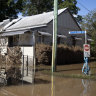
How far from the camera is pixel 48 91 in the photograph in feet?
24.8

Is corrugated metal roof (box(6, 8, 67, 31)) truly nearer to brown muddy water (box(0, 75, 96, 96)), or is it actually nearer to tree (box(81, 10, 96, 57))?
tree (box(81, 10, 96, 57))

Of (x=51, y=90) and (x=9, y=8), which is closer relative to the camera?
(x=51, y=90)

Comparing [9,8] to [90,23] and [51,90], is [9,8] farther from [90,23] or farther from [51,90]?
[51,90]

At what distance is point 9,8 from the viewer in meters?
43.0

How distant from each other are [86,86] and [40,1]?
36295mm

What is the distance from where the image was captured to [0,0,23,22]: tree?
4069 centimetres

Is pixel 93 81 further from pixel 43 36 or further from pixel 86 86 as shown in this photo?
Answer: pixel 43 36


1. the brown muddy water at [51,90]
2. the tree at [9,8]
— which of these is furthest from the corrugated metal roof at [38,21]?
the tree at [9,8]

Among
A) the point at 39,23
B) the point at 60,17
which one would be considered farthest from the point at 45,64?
the point at 60,17

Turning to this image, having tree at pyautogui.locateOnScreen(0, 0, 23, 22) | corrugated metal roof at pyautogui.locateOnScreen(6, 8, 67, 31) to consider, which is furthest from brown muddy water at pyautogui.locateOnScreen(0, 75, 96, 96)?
tree at pyautogui.locateOnScreen(0, 0, 23, 22)

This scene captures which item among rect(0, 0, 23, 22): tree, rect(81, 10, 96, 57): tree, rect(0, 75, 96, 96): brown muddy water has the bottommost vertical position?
rect(0, 75, 96, 96): brown muddy water

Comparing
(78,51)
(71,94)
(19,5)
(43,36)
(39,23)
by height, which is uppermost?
(19,5)

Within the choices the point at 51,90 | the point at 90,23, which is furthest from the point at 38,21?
the point at 51,90

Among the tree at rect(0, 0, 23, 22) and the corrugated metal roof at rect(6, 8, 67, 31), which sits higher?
the tree at rect(0, 0, 23, 22)
